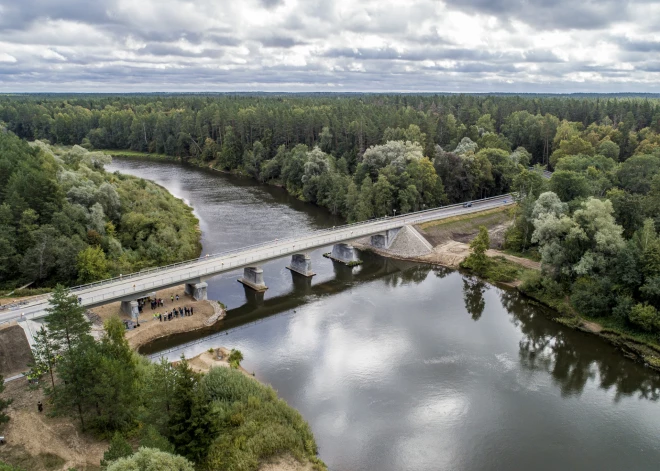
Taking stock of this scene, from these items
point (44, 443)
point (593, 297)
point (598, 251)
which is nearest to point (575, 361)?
point (593, 297)

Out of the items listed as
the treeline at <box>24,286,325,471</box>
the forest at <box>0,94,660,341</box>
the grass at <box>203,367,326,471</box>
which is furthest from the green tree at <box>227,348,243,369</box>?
the forest at <box>0,94,660,341</box>

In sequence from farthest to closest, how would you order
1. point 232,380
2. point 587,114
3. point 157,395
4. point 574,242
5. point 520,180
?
point 587,114 < point 520,180 < point 574,242 < point 232,380 < point 157,395

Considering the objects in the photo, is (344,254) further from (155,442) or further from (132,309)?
(155,442)

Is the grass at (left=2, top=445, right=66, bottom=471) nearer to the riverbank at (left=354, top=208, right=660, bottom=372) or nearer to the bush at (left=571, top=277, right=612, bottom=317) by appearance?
the riverbank at (left=354, top=208, right=660, bottom=372)

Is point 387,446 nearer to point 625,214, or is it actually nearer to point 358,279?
point 358,279

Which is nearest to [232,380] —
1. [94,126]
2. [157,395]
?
[157,395]

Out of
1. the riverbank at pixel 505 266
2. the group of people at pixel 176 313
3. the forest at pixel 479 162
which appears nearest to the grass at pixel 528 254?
the forest at pixel 479 162
